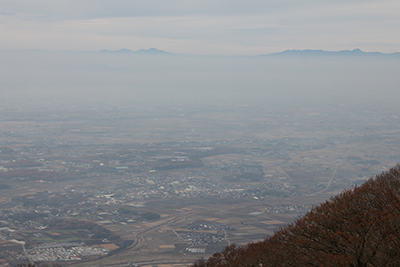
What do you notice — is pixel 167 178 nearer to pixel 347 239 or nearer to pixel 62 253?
pixel 62 253

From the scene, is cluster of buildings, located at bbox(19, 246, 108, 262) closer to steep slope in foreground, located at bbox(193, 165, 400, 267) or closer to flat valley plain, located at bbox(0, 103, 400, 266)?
flat valley plain, located at bbox(0, 103, 400, 266)

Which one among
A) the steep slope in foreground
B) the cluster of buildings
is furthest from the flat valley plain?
the steep slope in foreground

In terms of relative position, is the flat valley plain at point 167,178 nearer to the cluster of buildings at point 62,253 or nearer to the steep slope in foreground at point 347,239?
the cluster of buildings at point 62,253

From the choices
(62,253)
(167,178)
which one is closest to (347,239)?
(62,253)

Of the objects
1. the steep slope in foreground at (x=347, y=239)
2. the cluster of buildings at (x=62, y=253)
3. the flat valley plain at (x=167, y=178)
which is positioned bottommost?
the flat valley plain at (x=167, y=178)

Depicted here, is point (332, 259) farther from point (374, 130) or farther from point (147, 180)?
point (374, 130)

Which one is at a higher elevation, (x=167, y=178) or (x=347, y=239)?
(x=347, y=239)

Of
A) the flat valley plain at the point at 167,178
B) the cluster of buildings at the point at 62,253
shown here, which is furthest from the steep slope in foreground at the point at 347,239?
the cluster of buildings at the point at 62,253
